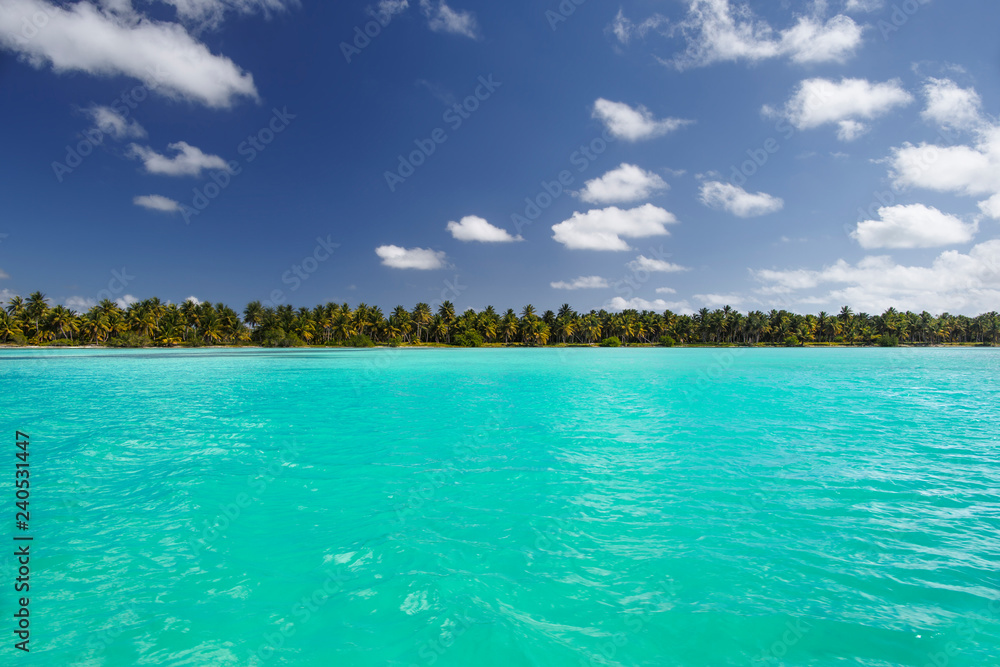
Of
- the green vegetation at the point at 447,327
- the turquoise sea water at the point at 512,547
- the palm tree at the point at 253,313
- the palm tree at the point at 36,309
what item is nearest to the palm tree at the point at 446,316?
the green vegetation at the point at 447,327

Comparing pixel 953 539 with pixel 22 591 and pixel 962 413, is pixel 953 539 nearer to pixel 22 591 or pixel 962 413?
pixel 22 591

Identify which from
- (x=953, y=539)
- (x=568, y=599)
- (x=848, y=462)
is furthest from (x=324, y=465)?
(x=848, y=462)

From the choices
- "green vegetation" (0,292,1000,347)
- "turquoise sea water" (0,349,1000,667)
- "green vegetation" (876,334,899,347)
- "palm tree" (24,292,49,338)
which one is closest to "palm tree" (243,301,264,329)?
"green vegetation" (0,292,1000,347)

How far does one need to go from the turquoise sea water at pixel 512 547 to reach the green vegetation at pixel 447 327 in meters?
131

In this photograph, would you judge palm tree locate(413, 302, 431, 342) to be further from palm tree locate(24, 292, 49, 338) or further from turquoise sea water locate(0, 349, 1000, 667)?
turquoise sea water locate(0, 349, 1000, 667)

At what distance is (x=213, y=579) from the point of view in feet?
21.9

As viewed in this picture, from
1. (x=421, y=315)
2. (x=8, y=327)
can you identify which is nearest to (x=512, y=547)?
(x=421, y=315)

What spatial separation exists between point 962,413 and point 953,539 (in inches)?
805

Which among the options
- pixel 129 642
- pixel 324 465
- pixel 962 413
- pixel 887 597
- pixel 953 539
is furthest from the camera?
pixel 962 413

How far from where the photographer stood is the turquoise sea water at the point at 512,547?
5.34m

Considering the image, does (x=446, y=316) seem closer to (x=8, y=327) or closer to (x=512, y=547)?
(x=8, y=327)

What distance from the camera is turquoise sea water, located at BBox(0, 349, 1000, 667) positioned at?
17.5 ft

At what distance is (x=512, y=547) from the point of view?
7742mm

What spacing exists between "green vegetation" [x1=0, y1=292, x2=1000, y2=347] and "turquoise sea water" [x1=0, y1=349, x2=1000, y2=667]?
131m
